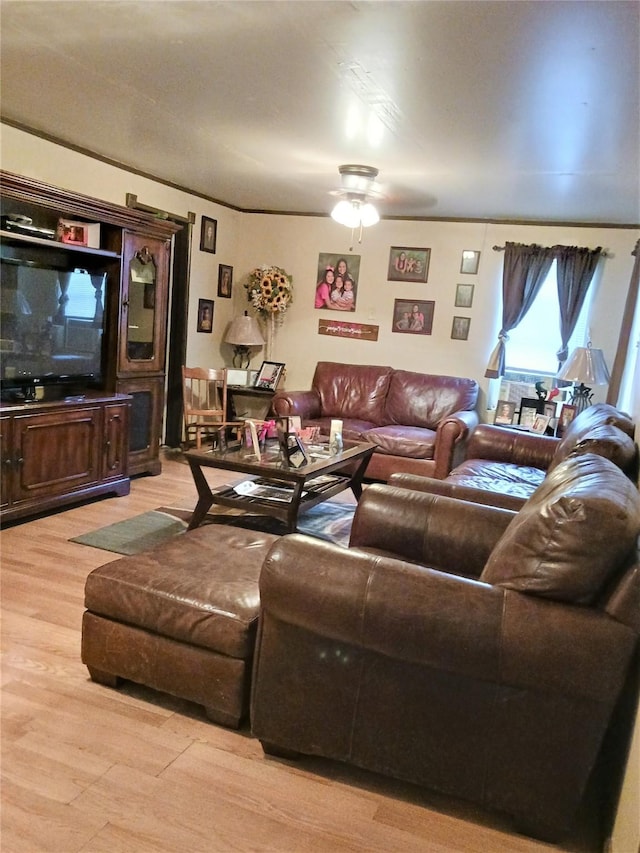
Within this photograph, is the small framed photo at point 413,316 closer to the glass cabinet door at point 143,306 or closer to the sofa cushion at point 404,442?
the sofa cushion at point 404,442

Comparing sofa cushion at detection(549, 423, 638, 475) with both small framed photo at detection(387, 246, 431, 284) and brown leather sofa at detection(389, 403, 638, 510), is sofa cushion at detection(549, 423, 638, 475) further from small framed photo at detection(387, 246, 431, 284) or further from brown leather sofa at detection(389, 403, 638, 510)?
small framed photo at detection(387, 246, 431, 284)

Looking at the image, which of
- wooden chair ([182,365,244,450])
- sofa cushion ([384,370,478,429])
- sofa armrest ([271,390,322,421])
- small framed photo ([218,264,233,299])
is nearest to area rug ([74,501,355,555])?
wooden chair ([182,365,244,450])

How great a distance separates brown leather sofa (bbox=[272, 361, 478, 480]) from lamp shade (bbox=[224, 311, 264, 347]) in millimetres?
686

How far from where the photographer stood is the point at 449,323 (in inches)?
228

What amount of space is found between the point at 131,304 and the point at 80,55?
1.94m

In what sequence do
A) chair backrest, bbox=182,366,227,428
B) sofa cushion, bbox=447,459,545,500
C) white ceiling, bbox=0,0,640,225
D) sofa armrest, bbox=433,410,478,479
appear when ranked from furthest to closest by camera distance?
chair backrest, bbox=182,366,227,428 < sofa armrest, bbox=433,410,478,479 < sofa cushion, bbox=447,459,545,500 < white ceiling, bbox=0,0,640,225

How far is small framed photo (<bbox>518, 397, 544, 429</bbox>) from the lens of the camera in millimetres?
5366

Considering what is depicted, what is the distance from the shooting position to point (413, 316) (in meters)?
5.90

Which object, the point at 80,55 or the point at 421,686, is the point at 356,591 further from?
the point at 80,55

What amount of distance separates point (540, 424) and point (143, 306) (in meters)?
3.29

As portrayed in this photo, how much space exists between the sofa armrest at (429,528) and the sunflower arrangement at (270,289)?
153 inches

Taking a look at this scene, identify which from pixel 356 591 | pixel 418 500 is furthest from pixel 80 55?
pixel 356 591

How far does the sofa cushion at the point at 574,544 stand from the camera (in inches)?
59.1

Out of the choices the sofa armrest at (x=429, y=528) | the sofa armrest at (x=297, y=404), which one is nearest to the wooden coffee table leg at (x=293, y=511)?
the sofa armrest at (x=429, y=528)
